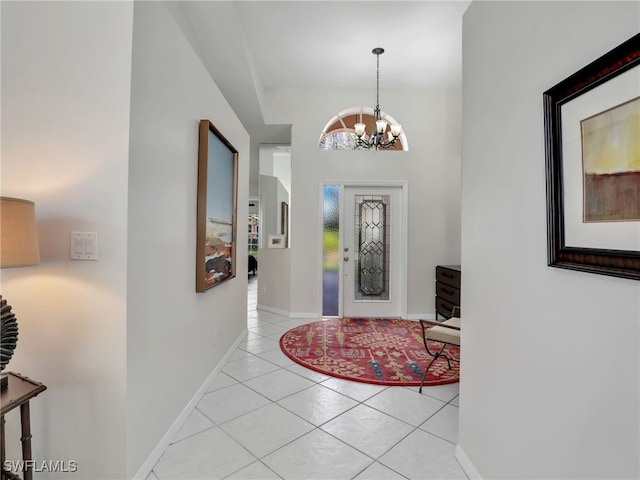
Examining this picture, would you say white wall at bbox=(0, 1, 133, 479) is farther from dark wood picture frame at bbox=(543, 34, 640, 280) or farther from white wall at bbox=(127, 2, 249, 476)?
dark wood picture frame at bbox=(543, 34, 640, 280)

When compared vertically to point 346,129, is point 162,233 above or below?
below

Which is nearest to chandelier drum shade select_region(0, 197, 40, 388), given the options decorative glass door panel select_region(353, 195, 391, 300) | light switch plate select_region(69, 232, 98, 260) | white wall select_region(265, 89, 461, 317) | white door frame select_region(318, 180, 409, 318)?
light switch plate select_region(69, 232, 98, 260)

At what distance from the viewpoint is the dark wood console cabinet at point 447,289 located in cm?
395

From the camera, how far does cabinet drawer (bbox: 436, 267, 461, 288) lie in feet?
13.0

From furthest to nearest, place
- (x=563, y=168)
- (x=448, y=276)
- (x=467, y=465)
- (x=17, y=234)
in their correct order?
(x=448, y=276)
(x=467, y=465)
(x=17, y=234)
(x=563, y=168)

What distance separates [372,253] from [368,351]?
176cm

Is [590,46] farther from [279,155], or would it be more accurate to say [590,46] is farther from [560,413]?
[279,155]

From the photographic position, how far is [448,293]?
13.8 feet

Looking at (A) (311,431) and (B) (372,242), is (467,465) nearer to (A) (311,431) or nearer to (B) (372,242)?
(A) (311,431)

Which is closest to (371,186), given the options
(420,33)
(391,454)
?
(420,33)

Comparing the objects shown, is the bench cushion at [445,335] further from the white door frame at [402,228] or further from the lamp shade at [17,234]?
the lamp shade at [17,234]

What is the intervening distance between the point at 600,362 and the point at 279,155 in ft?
19.3

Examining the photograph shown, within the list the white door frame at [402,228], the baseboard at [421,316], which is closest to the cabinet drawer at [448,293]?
the baseboard at [421,316]

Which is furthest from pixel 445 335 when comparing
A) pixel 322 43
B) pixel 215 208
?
pixel 322 43
